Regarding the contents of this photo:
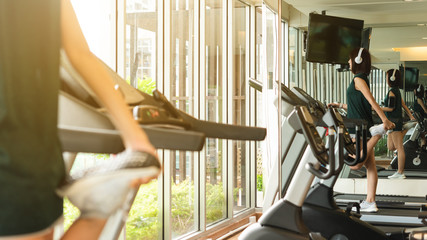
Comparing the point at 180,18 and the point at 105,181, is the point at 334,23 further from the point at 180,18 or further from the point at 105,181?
the point at 105,181

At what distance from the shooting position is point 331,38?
26.3 feet

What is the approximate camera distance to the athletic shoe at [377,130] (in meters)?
6.57

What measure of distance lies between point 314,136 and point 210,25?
2727 millimetres

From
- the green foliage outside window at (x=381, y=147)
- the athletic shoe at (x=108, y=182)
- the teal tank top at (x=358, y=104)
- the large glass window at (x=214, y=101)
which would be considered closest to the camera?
the athletic shoe at (x=108, y=182)

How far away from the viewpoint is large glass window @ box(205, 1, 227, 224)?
18.7 ft

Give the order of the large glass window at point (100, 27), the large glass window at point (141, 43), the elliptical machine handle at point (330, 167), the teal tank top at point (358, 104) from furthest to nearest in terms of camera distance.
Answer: the teal tank top at point (358, 104) → the large glass window at point (141, 43) → the large glass window at point (100, 27) → the elliptical machine handle at point (330, 167)

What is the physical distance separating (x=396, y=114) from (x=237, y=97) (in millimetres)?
2840

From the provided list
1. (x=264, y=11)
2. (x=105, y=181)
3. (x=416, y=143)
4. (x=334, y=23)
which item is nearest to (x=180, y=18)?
(x=264, y=11)

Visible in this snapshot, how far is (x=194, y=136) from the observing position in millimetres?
Result: 1247

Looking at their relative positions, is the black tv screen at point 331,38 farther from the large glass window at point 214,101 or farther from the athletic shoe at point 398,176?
the large glass window at point 214,101

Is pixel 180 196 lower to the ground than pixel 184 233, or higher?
higher

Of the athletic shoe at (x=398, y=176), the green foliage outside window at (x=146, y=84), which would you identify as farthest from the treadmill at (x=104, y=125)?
the athletic shoe at (x=398, y=176)

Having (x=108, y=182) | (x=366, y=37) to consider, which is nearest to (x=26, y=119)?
(x=108, y=182)

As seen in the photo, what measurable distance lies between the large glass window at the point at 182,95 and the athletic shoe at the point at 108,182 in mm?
3543
